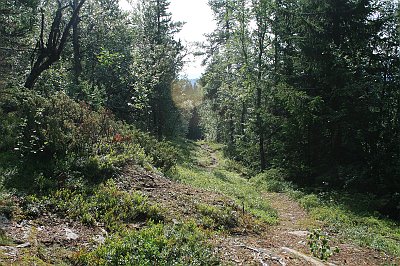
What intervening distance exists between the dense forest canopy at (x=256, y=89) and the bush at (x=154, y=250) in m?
3.31

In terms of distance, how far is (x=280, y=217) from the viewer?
39.0 feet

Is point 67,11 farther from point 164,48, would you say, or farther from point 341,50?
point 341,50

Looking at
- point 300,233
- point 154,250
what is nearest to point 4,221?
point 154,250

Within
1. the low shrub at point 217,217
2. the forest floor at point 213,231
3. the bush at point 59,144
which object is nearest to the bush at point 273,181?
the forest floor at point 213,231

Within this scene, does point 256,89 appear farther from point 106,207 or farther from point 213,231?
point 106,207

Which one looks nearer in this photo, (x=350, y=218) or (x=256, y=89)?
(x=350, y=218)

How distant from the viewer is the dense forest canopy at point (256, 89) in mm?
10625

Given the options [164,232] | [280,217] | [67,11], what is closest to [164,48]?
[67,11]

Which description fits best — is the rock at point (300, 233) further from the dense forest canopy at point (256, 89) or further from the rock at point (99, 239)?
the dense forest canopy at point (256, 89)

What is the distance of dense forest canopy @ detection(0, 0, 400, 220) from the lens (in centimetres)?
1062

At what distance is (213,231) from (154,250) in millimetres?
2382

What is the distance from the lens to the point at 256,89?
2350cm

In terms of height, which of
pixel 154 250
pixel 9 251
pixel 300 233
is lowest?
pixel 300 233

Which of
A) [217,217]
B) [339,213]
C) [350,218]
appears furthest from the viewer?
[339,213]
